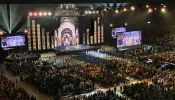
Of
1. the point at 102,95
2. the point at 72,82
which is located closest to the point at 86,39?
the point at 72,82

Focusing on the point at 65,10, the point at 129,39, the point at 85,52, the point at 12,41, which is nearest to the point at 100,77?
the point at 129,39

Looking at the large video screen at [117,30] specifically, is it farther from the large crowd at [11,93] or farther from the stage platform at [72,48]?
the large crowd at [11,93]

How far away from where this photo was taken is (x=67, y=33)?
39812mm

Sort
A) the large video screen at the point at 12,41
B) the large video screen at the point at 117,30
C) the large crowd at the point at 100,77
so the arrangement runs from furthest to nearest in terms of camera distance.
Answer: the large video screen at the point at 117,30 → the large video screen at the point at 12,41 → the large crowd at the point at 100,77

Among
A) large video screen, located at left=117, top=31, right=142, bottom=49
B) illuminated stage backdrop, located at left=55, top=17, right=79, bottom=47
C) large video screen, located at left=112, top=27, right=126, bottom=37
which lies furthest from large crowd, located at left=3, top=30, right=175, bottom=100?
large video screen, located at left=112, top=27, right=126, bottom=37

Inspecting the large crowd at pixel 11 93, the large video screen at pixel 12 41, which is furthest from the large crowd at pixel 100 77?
the large video screen at pixel 12 41

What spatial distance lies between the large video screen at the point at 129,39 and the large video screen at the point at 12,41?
13.5 m

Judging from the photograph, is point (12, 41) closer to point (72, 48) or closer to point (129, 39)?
point (72, 48)

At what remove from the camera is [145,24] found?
159ft

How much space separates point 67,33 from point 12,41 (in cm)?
968

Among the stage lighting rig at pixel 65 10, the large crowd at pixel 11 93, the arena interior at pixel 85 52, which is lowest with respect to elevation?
the large crowd at pixel 11 93

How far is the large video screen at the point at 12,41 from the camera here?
32.7 meters

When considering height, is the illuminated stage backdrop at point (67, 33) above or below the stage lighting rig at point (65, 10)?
below

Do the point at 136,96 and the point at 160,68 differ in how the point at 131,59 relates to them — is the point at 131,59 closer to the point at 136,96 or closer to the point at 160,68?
the point at 160,68
